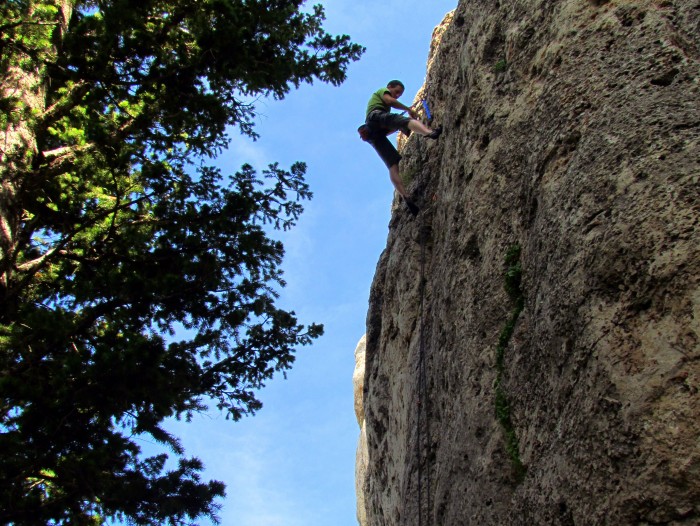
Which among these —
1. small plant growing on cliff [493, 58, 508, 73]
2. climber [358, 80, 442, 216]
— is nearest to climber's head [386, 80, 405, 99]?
climber [358, 80, 442, 216]

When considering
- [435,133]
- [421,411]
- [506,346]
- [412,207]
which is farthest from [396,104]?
[506,346]

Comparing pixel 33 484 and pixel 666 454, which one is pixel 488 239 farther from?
pixel 33 484

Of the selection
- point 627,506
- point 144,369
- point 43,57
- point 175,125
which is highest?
point 43,57

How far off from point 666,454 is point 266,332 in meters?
6.42

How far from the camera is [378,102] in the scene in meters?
12.1

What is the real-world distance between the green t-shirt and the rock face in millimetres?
2401

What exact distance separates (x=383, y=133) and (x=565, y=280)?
735cm

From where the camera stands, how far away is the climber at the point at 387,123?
38.0ft

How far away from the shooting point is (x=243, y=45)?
31.0 feet

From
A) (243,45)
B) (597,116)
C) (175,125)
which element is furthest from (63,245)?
(597,116)

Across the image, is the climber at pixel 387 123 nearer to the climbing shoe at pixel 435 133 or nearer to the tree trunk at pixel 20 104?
the climbing shoe at pixel 435 133

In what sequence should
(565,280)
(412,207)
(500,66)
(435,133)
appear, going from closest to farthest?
(565,280), (500,66), (435,133), (412,207)

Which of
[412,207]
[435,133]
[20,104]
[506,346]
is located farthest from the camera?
[412,207]

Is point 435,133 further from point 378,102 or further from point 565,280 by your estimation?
point 565,280
